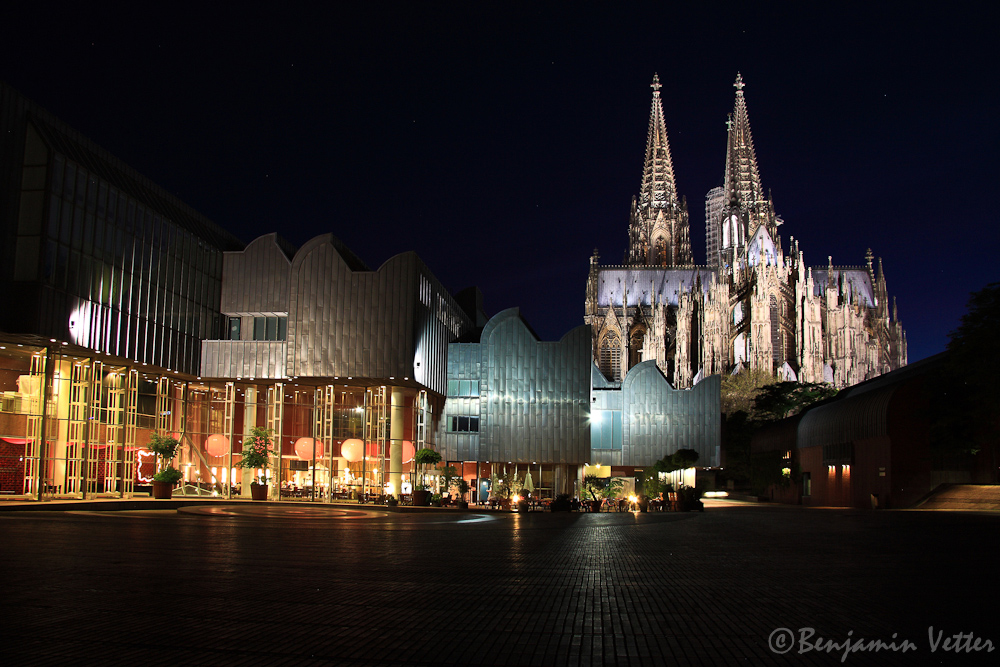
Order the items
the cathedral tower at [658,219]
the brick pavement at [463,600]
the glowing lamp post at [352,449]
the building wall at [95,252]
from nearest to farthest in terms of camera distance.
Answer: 1. the brick pavement at [463,600]
2. the building wall at [95,252]
3. the glowing lamp post at [352,449]
4. the cathedral tower at [658,219]

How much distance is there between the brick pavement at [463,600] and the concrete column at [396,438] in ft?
80.5

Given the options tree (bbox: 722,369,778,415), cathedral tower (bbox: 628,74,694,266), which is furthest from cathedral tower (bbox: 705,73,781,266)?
tree (bbox: 722,369,778,415)

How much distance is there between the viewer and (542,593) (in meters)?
7.63

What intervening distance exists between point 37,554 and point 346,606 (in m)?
5.41

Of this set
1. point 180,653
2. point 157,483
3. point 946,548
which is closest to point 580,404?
point 157,483

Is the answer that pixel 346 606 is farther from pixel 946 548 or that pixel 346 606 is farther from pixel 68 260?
pixel 68 260

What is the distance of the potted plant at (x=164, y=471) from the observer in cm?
3145

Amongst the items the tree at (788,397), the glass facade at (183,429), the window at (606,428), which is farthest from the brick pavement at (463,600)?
the tree at (788,397)

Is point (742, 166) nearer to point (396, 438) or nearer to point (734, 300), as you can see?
point (734, 300)

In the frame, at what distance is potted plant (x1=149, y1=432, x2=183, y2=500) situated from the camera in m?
31.5

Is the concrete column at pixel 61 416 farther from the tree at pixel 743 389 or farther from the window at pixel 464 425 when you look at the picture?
the tree at pixel 743 389

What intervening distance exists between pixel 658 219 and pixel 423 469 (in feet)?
272

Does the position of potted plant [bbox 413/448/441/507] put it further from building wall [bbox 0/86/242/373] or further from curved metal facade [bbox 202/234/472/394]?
building wall [bbox 0/86/242/373]

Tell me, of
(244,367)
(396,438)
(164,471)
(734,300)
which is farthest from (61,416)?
(734,300)
